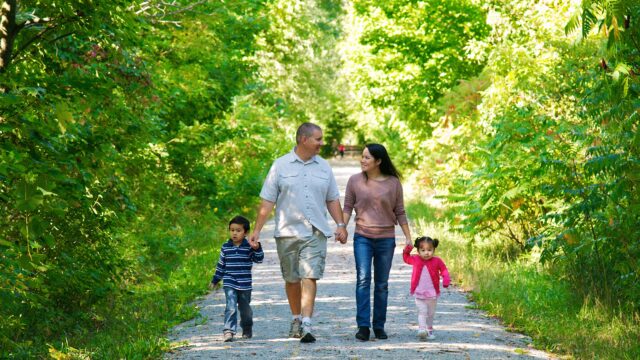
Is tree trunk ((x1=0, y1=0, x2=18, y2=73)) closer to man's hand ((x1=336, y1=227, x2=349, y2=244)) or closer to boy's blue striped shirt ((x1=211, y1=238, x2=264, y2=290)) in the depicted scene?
boy's blue striped shirt ((x1=211, y1=238, x2=264, y2=290))

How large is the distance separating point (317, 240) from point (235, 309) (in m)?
1.07

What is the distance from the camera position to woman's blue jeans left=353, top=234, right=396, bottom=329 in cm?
852

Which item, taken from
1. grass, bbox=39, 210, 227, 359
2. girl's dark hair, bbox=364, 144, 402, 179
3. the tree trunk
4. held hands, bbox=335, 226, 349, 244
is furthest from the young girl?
the tree trunk

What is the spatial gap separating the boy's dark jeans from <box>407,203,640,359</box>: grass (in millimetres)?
2855

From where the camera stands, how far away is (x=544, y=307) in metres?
9.88

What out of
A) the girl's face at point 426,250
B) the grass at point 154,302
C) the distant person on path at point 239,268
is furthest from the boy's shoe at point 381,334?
the grass at point 154,302

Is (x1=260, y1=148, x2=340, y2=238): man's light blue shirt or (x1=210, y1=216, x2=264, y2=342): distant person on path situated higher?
(x1=260, y1=148, x2=340, y2=238): man's light blue shirt

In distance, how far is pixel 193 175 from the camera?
68.3ft

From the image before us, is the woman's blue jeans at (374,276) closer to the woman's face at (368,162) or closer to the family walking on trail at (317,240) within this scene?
the family walking on trail at (317,240)

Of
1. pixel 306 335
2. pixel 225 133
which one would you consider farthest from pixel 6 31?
pixel 225 133

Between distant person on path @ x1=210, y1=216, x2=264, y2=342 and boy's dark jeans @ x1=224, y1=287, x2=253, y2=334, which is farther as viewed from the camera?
distant person on path @ x1=210, y1=216, x2=264, y2=342

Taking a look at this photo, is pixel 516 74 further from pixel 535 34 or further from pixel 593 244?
pixel 593 244

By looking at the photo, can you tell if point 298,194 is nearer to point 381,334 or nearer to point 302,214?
point 302,214

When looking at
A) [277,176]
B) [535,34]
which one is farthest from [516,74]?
[277,176]
